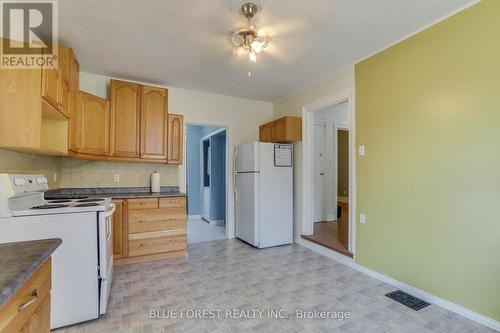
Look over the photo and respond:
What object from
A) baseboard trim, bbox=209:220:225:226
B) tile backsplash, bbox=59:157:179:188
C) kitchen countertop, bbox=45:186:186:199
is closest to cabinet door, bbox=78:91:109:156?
tile backsplash, bbox=59:157:179:188

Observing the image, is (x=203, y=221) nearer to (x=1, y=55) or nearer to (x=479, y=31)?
(x=1, y=55)

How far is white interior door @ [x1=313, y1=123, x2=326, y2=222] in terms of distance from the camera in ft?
16.7

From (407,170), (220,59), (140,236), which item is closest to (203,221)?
(140,236)

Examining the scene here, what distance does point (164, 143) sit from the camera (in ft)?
11.8

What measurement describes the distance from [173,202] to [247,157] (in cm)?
132

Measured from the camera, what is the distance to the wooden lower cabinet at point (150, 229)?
3.10 m

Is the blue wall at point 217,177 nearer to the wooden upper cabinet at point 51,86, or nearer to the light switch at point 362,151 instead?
the light switch at point 362,151

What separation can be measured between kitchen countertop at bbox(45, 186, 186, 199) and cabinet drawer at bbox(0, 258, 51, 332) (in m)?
2.17

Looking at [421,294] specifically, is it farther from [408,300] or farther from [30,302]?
[30,302]

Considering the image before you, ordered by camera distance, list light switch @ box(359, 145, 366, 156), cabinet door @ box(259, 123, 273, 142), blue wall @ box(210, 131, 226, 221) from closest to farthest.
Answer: light switch @ box(359, 145, 366, 156) < cabinet door @ box(259, 123, 273, 142) < blue wall @ box(210, 131, 226, 221)

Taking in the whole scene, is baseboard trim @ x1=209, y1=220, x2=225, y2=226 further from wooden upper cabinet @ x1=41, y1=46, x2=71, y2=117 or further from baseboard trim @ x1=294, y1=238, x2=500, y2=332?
wooden upper cabinet @ x1=41, y1=46, x2=71, y2=117

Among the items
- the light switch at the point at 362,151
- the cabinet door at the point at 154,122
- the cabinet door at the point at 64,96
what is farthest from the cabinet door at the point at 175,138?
the light switch at the point at 362,151

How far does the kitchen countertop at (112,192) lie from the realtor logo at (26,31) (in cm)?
159

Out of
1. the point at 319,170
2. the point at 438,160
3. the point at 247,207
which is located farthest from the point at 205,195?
the point at 438,160
